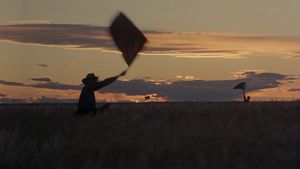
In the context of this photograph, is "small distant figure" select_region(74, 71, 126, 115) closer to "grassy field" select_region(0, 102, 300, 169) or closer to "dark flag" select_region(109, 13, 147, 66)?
"grassy field" select_region(0, 102, 300, 169)

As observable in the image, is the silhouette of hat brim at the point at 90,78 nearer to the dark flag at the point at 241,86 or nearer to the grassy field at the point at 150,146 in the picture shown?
the grassy field at the point at 150,146

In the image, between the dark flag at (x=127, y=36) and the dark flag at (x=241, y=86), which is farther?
the dark flag at (x=241, y=86)

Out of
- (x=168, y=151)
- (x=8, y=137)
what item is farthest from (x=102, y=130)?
(x=168, y=151)

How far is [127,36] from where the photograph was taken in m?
14.1

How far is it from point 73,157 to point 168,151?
2.12m

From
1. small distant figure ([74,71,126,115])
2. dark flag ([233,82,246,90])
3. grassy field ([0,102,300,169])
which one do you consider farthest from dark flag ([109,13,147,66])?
dark flag ([233,82,246,90])

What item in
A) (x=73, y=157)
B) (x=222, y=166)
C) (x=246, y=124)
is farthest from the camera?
(x=246, y=124)

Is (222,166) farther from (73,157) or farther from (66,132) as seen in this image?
(66,132)

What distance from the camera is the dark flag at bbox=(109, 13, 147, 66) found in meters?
14.0

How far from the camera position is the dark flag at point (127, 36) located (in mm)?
14000

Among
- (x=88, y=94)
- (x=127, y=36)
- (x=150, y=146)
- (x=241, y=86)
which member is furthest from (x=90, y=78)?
(x=241, y=86)

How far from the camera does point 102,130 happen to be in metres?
20.6

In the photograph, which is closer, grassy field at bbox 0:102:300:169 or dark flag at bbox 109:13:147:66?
dark flag at bbox 109:13:147:66

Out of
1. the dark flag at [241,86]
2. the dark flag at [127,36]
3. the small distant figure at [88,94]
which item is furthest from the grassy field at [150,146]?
the dark flag at [241,86]
